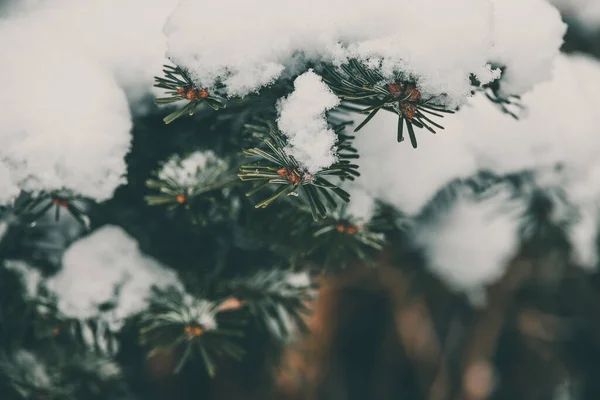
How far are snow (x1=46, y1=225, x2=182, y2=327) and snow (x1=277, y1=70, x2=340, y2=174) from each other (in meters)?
0.38

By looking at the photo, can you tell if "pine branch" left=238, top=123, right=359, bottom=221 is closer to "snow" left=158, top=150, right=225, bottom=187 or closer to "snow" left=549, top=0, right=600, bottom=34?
"snow" left=158, top=150, right=225, bottom=187

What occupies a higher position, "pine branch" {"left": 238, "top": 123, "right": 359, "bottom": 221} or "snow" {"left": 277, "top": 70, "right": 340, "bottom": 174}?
"snow" {"left": 277, "top": 70, "right": 340, "bottom": 174}

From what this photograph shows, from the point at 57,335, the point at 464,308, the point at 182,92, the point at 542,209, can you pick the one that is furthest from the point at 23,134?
the point at 464,308

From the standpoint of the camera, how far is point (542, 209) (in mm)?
884

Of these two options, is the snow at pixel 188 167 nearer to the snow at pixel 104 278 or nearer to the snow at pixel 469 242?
the snow at pixel 104 278

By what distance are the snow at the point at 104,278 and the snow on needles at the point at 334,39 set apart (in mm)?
340

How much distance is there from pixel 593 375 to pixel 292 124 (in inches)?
72.1

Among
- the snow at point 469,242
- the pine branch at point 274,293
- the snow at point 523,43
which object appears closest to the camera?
the snow at point 523,43

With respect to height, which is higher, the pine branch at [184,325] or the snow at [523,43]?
the snow at [523,43]

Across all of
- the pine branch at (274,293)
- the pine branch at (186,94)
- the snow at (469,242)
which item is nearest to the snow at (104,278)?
the pine branch at (274,293)

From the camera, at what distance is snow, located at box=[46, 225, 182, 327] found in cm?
72

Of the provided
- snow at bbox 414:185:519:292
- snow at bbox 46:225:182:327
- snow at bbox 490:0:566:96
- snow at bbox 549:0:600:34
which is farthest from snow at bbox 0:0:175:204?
snow at bbox 549:0:600:34

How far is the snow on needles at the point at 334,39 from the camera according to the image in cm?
53

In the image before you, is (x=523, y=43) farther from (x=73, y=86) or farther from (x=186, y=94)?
(x=73, y=86)
